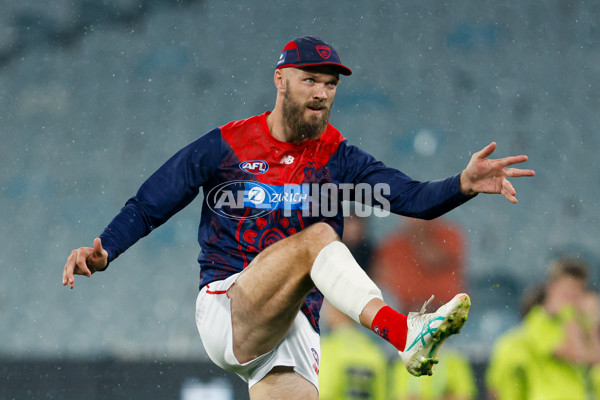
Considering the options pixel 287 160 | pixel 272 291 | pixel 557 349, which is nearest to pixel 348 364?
pixel 557 349

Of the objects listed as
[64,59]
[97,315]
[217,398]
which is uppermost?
[64,59]

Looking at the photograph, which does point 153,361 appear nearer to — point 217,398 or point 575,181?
point 217,398

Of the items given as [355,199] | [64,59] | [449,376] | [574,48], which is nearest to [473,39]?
[574,48]

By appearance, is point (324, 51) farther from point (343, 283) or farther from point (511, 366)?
point (511, 366)

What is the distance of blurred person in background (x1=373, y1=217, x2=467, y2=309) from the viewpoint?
7.46 meters

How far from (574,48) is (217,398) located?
267 inches

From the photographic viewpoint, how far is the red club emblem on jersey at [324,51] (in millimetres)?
3261

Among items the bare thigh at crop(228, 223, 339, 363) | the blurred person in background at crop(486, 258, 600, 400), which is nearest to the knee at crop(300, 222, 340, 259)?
the bare thigh at crop(228, 223, 339, 363)

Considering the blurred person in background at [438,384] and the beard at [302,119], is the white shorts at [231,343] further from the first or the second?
the blurred person in background at [438,384]

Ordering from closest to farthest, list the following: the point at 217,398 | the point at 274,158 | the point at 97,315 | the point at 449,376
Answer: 1. the point at 274,158
2. the point at 449,376
3. the point at 217,398
4. the point at 97,315

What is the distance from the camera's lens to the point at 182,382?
20.3ft

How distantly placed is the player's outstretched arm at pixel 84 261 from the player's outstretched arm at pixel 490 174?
54.0 inches

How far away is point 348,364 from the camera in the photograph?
5086mm

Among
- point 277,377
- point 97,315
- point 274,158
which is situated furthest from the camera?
point 97,315
